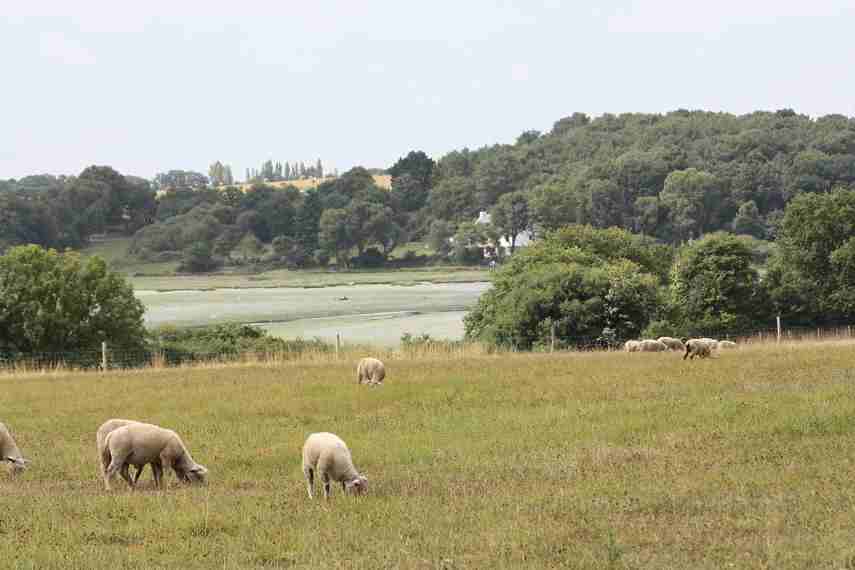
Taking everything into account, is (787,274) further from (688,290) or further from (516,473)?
(516,473)

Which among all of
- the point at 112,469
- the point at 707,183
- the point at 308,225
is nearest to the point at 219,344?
the point at 112,469

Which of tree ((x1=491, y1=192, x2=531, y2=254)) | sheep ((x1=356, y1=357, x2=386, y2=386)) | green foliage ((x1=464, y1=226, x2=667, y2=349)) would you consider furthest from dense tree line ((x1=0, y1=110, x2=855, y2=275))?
sheep ((x1=356, y1=357, x2=386, y2=386))

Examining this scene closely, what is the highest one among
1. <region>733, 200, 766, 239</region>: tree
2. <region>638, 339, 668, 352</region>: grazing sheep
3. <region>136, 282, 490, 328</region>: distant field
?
<region>733, 200, 766, 239</region>: tree

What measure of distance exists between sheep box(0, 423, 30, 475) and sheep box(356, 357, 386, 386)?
12.5 metres

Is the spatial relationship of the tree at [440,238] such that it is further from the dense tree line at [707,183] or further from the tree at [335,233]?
the dense tree line at [707,183]

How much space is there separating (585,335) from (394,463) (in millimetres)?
32138

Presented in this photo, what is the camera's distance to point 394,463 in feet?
61.5

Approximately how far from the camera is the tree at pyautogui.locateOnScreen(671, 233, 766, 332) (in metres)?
61.9

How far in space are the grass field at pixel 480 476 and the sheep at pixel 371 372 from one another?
0.52 metres

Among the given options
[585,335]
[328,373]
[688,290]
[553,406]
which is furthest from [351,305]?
[553,406]

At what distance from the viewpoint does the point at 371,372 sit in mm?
31016

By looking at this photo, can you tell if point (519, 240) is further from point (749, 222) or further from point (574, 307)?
point (574, 307)

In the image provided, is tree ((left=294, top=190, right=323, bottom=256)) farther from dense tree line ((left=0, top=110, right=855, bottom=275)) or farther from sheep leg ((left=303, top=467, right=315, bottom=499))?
sheep leg ((left=303, top=467, right=315, bottom=499))

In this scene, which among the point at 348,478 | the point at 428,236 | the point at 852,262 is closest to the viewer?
the point at 348,478
